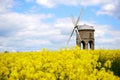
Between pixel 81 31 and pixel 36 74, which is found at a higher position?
pixel 81 31

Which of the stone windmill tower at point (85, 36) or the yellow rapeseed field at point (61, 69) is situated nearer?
the yellow rapeseed field at point (61, 69)

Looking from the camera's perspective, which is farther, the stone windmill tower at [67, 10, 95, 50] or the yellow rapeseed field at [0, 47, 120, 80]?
the stone windmill tower at [67, 10, 95, 50]

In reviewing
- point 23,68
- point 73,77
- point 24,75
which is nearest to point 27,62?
point 23,68

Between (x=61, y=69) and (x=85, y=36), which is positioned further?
(x=85, y=36)

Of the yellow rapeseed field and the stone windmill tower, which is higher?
the stone windmill tower

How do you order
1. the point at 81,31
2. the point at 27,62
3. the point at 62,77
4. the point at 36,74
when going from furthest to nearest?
1. the point at 81,31
2. the point at 27,62
3. the point at 62,77
4. the point at 36,74

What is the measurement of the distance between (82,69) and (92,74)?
32 centimetres

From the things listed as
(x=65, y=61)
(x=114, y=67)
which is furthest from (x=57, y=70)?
(x=114, y=67)

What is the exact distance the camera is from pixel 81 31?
53.1 meters

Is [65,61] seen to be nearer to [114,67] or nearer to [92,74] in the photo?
[92,74]

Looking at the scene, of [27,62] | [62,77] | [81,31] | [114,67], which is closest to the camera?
[62,77]

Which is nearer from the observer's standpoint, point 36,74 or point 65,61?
point 36,74

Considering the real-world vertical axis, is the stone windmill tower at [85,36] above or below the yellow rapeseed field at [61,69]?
above

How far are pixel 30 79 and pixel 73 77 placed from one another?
4.02ft
